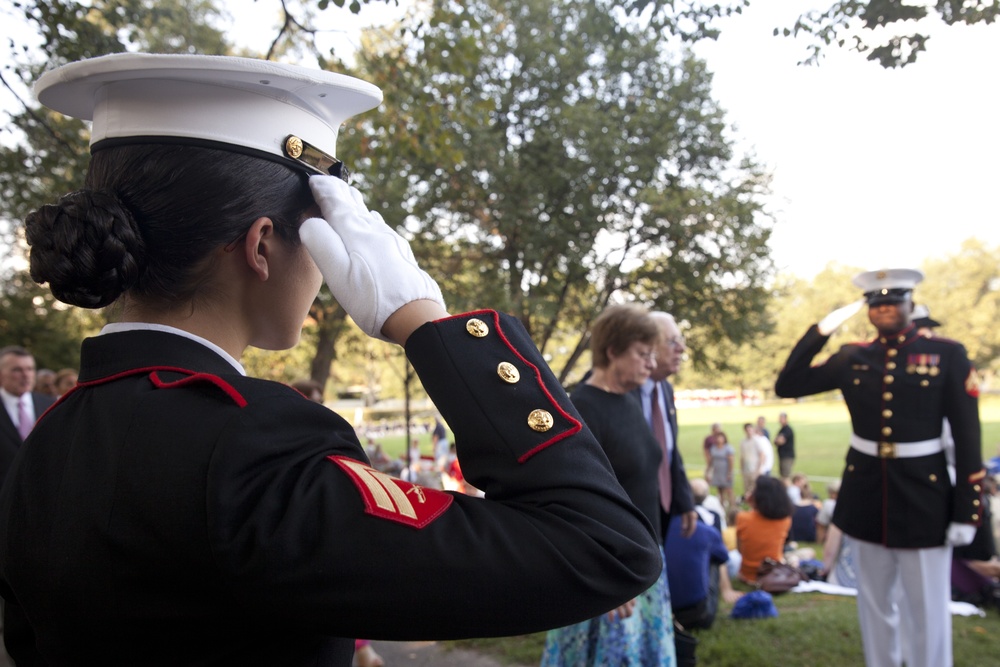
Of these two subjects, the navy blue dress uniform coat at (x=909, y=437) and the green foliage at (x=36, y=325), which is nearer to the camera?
the navy blue dress uniform coat at (x=909, y=437)

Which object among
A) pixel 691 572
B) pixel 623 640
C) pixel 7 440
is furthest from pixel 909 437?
pixel 7 440

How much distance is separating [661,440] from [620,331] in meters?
0.95

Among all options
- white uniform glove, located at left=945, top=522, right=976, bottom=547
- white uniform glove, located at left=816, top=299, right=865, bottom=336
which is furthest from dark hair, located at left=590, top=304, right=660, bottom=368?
white uniform glove, located at left=945, top=522, right=976, bottom=547

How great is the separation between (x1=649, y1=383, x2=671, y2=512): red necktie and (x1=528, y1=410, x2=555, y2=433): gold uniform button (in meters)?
3.67

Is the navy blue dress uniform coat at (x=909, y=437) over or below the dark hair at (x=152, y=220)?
below

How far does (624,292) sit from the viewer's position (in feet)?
52.1

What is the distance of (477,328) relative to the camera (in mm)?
1042

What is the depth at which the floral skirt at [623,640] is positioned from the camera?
3.72 metres

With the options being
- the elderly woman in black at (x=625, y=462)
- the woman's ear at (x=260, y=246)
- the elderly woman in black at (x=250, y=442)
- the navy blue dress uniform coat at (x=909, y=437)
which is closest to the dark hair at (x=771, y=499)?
the navy blue dress uniform coat at (x=909, y=437)

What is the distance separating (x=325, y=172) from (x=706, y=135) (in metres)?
15.3

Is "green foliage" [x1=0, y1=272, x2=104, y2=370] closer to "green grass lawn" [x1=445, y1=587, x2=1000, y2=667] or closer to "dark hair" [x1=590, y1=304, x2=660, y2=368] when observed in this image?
"green grass lawn" [x1=445, y1=587, x2=1000, y2=667]

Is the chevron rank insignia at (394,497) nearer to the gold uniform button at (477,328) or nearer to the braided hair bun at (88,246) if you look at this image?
the gold uniform button at (477,328)

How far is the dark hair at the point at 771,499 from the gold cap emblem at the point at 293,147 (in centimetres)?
742

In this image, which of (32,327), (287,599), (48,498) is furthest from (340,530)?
(32,327)
